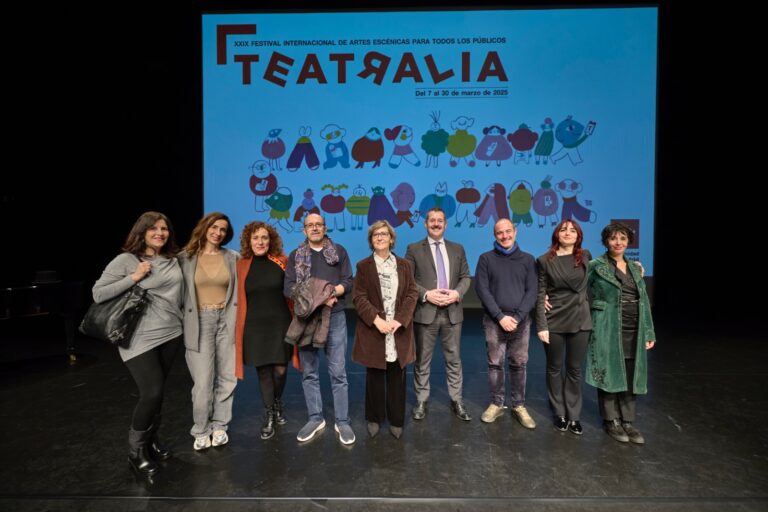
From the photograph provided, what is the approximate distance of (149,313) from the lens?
212cm

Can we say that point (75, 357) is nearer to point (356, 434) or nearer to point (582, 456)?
point (356, 434)

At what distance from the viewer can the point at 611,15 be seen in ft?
17.7

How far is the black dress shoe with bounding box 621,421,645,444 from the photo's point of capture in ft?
8.06

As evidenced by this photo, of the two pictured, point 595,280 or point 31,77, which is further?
point 31,77

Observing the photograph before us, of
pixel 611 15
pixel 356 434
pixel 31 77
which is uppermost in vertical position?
pixel 611 15

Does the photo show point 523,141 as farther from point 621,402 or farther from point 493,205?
point 621,402

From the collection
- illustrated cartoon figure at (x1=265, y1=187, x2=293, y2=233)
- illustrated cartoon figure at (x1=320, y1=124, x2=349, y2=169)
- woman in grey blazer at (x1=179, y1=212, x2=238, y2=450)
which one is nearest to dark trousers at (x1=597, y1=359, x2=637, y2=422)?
woman in grey blazer at (x1=179, y1=212, x2=238, y2=450)

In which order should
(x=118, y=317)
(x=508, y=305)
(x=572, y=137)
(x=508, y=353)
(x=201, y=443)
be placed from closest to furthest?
1. (x=118, y=317)
2. (x=201, y=443)
3. (x=508, y=305)
4. (x=508, y=353)
5. (x=572, y=137)

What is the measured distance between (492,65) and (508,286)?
4.13 metres

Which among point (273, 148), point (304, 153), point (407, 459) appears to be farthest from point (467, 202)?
point (407, 459)

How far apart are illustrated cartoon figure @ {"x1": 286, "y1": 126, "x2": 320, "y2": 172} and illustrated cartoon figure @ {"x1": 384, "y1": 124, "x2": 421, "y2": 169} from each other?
1099 millimetres

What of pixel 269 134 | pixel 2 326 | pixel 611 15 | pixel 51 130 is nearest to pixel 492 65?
pixel 611 15

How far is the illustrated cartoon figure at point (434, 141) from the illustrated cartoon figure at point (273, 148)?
2.08m

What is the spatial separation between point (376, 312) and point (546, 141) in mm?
4349
